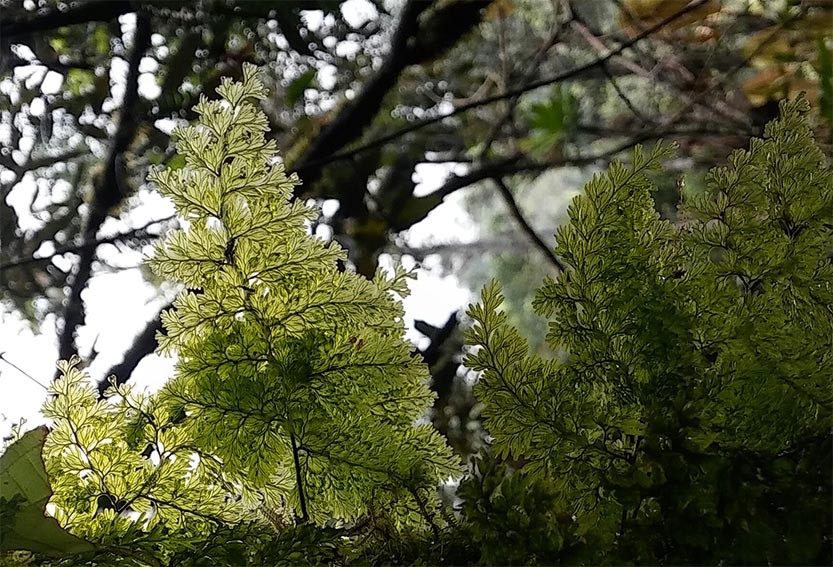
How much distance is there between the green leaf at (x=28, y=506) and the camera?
25 centimetres

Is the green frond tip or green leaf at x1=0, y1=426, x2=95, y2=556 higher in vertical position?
the green frond tip

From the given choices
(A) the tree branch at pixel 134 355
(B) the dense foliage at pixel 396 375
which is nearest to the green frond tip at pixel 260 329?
(B) the dense foliage at pixel 396 375

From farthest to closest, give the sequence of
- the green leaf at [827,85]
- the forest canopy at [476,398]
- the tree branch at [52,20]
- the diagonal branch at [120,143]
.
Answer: the diagonal branch at [120,143], the tree branch at [52,20], the green leaf at [827,85], the forest canopy at [476,398]

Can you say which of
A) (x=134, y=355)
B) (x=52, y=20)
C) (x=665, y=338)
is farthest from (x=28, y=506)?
(x=52, y=20)

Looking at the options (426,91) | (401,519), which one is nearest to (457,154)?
(426,91)

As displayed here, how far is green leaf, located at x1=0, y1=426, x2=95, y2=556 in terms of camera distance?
0.25 metres

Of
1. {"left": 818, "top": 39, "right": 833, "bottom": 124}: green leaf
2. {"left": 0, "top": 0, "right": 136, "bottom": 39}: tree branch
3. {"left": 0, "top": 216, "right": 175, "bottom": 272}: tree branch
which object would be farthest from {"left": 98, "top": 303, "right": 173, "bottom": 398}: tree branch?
{"left": 818, "top": 39, "right": 833, "bottom": 124}: green leaf

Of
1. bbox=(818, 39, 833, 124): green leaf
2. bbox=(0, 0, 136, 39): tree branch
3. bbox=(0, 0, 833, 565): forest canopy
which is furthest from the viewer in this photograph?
bbox=(0, 0, 136, 39): tree branch

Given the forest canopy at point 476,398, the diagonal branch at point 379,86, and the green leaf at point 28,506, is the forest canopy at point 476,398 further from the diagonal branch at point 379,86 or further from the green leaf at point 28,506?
the diagonal branch at point 379,86

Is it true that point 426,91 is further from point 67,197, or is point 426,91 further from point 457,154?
point 67,197

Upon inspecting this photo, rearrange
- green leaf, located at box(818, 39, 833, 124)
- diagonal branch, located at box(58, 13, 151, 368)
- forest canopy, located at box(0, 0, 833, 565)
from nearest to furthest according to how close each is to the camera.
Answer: forest canopy, located at box(0, 0, 833, 565) < green leaf, located at box(818, 39, 833, 124) < diagonal branch, located at box(58, 13, 151, 368)

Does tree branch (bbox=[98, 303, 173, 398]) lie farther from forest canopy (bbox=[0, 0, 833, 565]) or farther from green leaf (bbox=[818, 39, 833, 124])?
green leaf (bbox=[818, 39, 833, 124])

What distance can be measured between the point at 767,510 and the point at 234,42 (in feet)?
2.48

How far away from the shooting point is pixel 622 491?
0.77 feet
